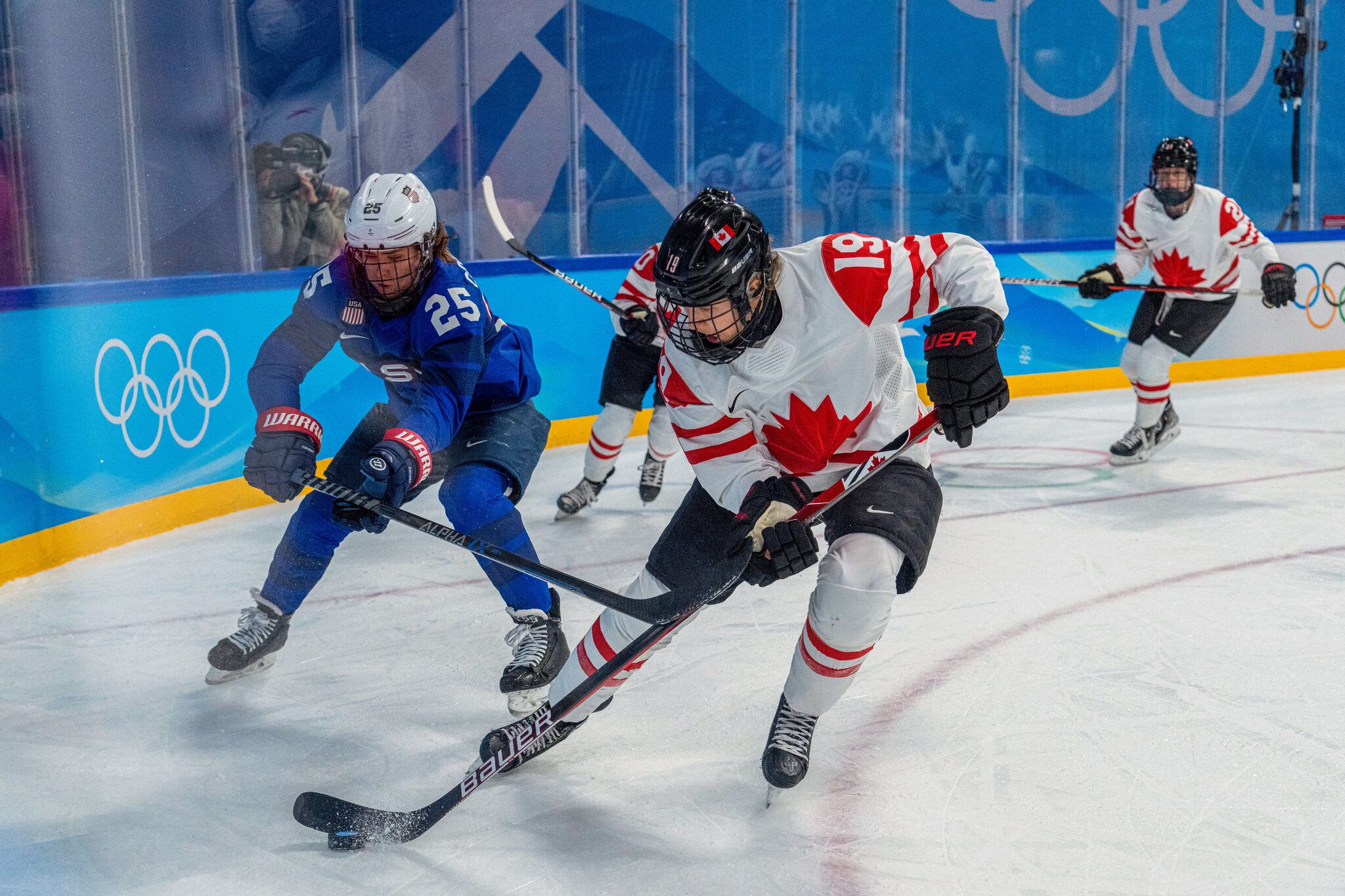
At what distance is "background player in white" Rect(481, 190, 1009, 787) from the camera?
1.66 meters

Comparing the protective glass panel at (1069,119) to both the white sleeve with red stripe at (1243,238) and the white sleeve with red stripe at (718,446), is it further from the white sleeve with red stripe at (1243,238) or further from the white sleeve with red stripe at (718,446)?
the white sleeve with red stripe at (718,446)

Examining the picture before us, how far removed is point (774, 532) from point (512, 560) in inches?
19.4

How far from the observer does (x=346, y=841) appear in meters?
1.66

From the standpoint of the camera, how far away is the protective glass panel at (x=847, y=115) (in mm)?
7008

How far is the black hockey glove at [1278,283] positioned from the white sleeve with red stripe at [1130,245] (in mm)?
467

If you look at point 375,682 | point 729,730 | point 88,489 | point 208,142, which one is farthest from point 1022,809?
point 208,142

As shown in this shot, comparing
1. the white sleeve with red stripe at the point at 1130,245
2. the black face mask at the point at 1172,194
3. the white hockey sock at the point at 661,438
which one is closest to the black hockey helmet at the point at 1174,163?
the black face mask at the point at 1172,194

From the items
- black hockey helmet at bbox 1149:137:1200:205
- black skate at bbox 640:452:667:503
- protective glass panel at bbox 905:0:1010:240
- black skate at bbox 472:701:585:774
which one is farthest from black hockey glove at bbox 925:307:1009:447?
protective glass panel at bbox 905:0:1010:240

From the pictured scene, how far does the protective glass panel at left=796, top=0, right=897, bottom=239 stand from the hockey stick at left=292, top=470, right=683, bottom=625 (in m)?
5.40

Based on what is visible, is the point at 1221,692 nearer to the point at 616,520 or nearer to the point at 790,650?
the point at 790,650

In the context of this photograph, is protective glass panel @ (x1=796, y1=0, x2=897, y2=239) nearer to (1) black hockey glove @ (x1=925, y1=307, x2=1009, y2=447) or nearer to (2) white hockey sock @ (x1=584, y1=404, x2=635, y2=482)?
(2) white hockey sock @ (x1=584, y1=404, x2=635, y2=482)

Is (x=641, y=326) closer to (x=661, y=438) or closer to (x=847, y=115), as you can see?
(x=661, y=438)

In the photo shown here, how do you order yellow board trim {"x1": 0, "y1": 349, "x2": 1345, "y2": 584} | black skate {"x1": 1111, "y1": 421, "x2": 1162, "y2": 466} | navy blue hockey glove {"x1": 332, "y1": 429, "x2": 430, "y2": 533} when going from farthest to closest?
1. black skate {"x1": 1111, "y1": 421, "x2": 1162, "y2": 466}
2. yellow board trim {"x1": 0, "y1": 349, "x2": 1345, "y2": 584}
3. navy blue hockey glove {"x1": 332, "y1": 429, "x2": 430, "y2": 533}

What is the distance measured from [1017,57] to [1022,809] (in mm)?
6824
